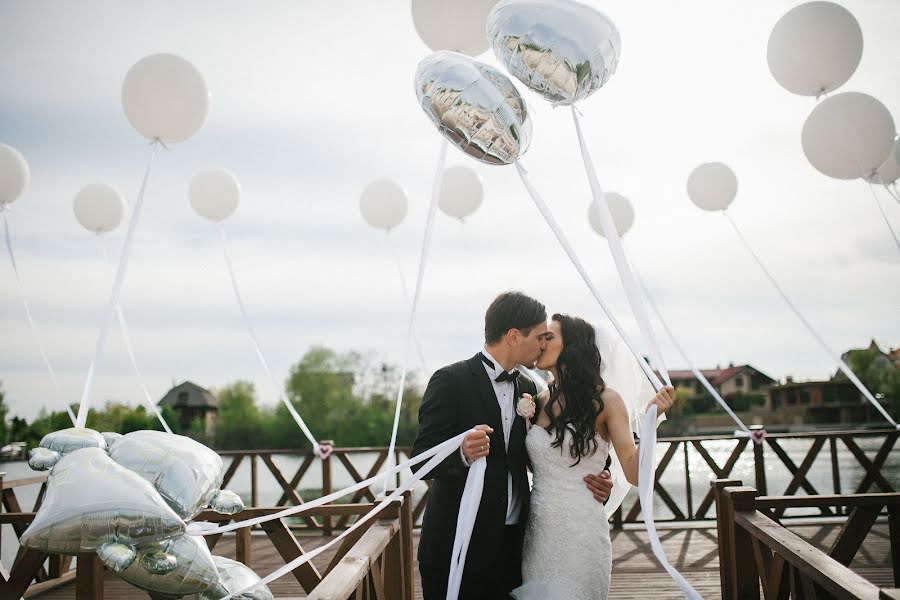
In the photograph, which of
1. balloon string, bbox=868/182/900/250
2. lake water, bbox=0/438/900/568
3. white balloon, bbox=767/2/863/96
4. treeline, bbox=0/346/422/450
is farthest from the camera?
treeline, bbox=0/346/422/450

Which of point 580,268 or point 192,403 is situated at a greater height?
point 580,268

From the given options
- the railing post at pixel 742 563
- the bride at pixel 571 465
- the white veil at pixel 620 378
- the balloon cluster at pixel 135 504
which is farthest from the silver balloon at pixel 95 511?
the railing post at pixel 742 563

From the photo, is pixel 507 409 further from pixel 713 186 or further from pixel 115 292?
pixel 713 186

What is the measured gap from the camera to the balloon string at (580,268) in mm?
2559

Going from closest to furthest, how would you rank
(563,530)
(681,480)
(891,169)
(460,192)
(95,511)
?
1. (95,511)
2. (563,530)
3. (891,169)
4. (460,192)
5. (681,480)

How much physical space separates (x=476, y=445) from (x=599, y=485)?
2.01ft

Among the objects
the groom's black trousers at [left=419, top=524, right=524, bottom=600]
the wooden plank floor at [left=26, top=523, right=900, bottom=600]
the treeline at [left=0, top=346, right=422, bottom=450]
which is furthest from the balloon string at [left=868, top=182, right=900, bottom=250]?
the treeline at [left=0, top=346, right=422, bottom=450]

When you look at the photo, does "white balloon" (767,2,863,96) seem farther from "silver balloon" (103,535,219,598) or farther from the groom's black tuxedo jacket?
"silver balloon" (103,535,219,598)

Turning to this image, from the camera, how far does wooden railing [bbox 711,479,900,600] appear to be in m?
2.80

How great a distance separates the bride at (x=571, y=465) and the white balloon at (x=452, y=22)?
2.10 meters

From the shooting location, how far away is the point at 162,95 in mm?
5188

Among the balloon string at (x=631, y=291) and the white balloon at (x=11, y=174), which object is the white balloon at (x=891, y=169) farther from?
the white balloon at (x=11, y=174)

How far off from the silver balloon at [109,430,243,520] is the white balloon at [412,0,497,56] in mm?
2770

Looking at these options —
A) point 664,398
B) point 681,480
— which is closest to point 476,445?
point 664,398
